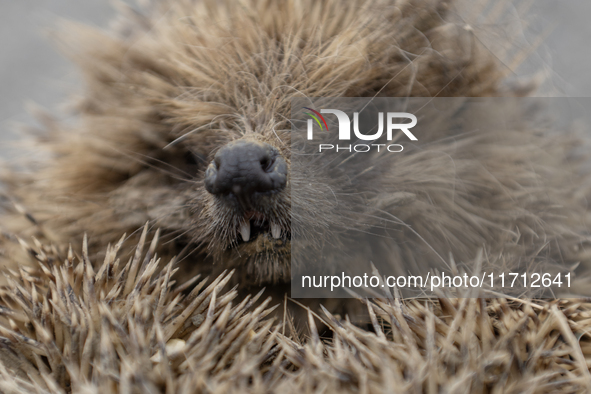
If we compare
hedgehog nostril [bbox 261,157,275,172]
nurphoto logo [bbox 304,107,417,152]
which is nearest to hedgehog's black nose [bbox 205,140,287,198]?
hedgehog nostril [bbox 261,157,275,172]

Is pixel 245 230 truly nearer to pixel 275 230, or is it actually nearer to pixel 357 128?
pixel 275 230

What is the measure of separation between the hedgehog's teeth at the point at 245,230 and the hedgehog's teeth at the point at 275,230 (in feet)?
0.18

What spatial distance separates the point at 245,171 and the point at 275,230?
0.17m

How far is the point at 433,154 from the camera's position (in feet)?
3.81

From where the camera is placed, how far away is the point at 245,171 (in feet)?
3.32

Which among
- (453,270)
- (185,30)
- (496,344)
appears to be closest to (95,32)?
(185,30)

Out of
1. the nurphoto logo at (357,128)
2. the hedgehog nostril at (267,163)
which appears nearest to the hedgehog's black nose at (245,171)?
the hedgehog nostril at (267,163)

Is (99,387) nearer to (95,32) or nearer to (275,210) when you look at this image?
(275,210)

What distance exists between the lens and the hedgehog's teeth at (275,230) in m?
Result: 1.10

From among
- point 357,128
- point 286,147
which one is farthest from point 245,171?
point 357,128

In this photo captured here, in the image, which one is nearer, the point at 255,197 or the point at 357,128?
the point at 255,197

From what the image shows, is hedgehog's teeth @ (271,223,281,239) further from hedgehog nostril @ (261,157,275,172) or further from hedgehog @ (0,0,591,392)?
hedgehog nostril @ (261,157,275,172)

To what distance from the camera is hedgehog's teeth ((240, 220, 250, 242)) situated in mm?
1102

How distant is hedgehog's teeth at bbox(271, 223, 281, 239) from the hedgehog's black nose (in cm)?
9
